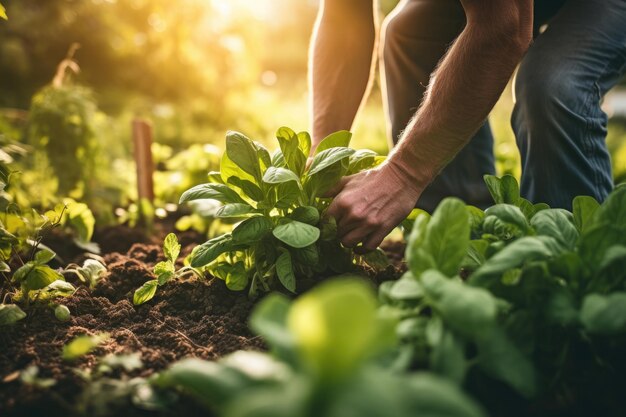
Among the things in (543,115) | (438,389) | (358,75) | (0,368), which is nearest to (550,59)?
(543,115)

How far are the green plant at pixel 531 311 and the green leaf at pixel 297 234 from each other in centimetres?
32

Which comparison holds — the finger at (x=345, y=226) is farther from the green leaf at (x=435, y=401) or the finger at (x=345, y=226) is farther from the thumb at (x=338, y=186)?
the green leaf at (x=435, y=401)

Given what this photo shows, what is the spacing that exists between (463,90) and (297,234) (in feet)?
2.02

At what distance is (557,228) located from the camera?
125 centimetres

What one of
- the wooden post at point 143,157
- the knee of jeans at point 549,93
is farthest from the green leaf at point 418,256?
the wooden post at point 143,157

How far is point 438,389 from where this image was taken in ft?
2.52

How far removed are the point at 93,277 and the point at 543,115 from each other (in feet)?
5.38

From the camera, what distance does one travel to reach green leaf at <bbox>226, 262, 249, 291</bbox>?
174cm

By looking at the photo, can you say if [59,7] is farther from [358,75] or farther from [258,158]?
[258,158]

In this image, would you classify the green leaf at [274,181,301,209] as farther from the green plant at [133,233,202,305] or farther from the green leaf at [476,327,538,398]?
the green leaf at [476,327,538,398]

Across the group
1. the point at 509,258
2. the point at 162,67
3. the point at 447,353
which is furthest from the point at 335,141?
the point at 162,67

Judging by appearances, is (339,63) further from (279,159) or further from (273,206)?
(273,206)

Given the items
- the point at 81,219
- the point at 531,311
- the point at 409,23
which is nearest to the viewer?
the point at 531,311

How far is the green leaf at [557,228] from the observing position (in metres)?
1.23
